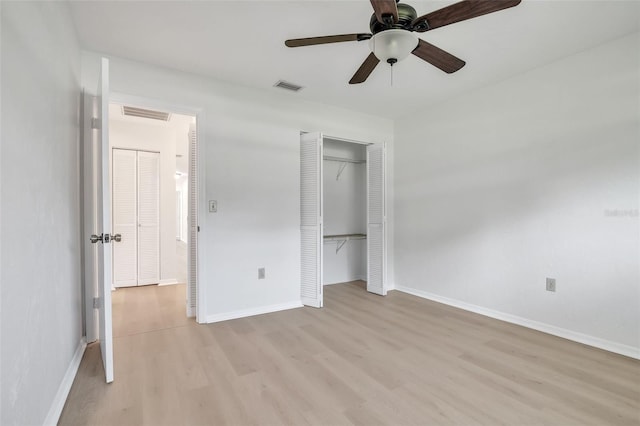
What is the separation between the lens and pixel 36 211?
1.48 meters

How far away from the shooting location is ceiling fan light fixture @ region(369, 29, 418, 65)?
1.62 m

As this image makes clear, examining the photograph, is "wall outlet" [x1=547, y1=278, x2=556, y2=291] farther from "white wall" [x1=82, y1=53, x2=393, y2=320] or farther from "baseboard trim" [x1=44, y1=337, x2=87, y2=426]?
"baseboard trim" [x1=44, y1=337, x2=87, y2=426]

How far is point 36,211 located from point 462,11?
2.21 m

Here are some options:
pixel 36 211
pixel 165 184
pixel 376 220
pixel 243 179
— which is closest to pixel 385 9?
pixel 36 211

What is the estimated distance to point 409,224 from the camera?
4.42 metres

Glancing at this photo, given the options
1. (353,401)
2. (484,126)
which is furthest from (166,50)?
(484,126)

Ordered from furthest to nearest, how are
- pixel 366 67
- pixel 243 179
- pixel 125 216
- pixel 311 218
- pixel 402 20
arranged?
1. pixel 125 216
2. pixel 311 218
3. pixel 243 179
4. pixel 366 67
5. pixel 402 20

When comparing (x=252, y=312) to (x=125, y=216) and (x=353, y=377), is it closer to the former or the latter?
(x=353, y=377)

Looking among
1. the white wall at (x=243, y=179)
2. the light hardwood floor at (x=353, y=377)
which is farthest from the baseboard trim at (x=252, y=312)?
the light hardwood floor at (x=353, y=377)

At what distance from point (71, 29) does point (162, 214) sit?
3.08m

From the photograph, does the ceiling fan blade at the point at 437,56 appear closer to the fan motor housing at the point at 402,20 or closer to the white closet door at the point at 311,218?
the fan motor housing at the point at 402,20

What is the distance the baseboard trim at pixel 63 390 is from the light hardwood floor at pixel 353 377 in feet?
0.15

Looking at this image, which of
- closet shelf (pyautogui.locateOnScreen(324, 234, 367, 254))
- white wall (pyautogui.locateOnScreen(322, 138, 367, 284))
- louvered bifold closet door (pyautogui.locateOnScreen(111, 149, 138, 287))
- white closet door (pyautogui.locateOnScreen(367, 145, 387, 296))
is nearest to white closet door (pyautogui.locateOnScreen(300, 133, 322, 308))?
closet shelf (pyautogui.locateOnScreen(324, 234, 367, 254))

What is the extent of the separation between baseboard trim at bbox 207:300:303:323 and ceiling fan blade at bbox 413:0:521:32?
300cm
